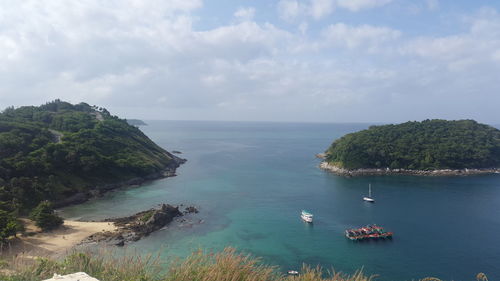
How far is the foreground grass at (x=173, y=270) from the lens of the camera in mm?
8664

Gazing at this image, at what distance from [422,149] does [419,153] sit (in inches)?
104

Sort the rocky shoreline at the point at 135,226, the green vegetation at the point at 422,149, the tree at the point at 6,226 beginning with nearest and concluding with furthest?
1. the tree at the point at 6,226
2. the rocky shoreline at the point at 135,226
3. the green vegetation at the point at 422,149

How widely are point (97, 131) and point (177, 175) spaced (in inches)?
861

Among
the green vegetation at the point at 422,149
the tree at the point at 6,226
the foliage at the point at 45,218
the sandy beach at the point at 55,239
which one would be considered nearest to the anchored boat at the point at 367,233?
the sandy beach at the point at 55,239

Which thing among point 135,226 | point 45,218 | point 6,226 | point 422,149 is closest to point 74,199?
point 45,218

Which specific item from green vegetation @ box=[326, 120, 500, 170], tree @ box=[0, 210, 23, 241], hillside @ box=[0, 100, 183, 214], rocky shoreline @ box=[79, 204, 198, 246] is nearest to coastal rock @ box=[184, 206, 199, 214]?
rocky shoreline @ box=[79, 204, 198, 246]

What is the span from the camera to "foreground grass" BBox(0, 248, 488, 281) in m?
8.66

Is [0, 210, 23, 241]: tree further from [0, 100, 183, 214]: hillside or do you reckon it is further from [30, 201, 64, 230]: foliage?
[0, 100, 183, 214]: hillside

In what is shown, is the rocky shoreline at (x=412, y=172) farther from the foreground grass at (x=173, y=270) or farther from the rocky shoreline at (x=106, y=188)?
the foreground grass at (x=173, y=270)

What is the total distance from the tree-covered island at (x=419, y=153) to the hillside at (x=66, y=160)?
43.4 m

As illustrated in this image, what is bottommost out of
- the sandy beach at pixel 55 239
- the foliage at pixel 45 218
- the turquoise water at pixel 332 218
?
the turquoise water at pixel 332 218

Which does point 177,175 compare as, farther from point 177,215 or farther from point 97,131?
point 177,215

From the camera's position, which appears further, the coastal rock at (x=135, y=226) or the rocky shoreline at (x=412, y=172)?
the rocky shoreline at (x=412, y=172)

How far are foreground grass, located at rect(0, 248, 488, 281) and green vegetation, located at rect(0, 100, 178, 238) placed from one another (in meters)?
25.3
